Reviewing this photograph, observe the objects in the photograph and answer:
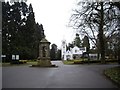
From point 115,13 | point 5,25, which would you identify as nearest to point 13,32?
point 5,25

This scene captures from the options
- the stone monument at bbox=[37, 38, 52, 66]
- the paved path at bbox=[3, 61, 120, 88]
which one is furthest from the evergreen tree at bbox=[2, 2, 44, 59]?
the paved path at bbox=[3, 61, 120, 88]

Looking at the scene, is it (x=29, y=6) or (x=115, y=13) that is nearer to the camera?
(x=115, y=13)

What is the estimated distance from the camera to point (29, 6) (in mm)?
74938

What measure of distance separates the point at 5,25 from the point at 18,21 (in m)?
4.83

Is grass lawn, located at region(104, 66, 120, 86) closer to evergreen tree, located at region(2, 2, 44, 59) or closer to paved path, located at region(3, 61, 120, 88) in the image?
paved path, located at region(3, 61, 120, 88)

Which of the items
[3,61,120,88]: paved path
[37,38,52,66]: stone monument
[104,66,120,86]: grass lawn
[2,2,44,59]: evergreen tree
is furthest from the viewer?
[2,2,44,59]: evergreen tree

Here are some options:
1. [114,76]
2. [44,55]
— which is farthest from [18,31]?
[114,76]

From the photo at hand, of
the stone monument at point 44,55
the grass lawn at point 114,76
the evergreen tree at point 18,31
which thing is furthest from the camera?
the evergreen tree at point 18,31

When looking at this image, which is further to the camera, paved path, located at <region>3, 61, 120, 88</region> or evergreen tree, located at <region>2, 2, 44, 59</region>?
evergreen tree, located at <region>2, 2, 44, 59</region>

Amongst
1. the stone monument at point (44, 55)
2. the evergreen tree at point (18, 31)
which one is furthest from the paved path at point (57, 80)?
the evergreen tree at point (18, 31)

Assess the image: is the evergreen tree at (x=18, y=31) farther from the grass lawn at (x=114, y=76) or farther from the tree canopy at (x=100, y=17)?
the grass lawn at (x=114, y=76)

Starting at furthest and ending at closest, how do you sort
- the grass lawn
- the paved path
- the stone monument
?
1. the stone monument
2. the grass lawn
3. the paved path

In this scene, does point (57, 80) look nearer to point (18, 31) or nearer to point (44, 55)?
point (44, 55)

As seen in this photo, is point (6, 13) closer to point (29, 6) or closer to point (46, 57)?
point (29, 6)
